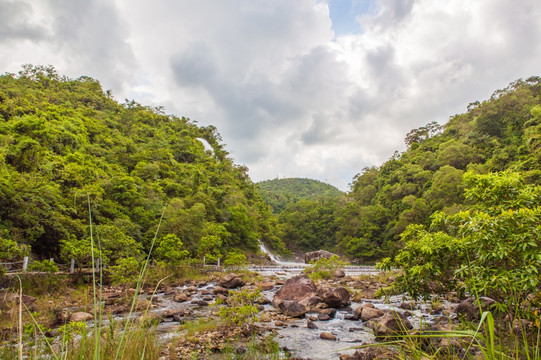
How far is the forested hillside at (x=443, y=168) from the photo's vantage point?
30.8 metres

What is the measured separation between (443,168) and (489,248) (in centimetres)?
3488

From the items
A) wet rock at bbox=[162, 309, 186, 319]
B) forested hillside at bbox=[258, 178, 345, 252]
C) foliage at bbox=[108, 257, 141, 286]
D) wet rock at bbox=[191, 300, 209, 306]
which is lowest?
wet rock at bbox=[191, 300, 209, 306]

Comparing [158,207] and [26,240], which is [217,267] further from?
[26,240]

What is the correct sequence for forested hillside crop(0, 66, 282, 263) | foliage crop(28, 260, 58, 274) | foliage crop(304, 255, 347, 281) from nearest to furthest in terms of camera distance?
foliage crop(28, 260, 58, 274) → forested hillside crop(0, 66, 282, 263) → foliage crop(304, 255, 347, 281)

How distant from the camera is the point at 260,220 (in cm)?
4519

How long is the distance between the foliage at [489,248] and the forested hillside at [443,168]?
22.7 meters

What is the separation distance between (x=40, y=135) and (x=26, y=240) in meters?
9.78

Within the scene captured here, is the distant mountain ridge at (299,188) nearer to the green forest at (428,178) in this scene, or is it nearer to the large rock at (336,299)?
the green forest at (428,178)

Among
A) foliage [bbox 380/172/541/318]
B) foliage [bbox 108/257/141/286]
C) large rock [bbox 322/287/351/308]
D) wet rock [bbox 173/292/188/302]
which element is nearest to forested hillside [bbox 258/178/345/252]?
large rock [bbox 322/287/351/308]

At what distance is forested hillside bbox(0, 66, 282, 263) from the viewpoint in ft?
48.3

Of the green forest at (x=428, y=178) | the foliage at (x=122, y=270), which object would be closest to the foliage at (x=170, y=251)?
the foliage at (x=122, y=270)

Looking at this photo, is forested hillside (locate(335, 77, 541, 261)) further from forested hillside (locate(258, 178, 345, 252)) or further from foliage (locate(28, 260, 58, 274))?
foliage (locate(28, 260, 58, 274))

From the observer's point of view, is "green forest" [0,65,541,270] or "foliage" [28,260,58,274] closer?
"foliage" [28,260,58,274]

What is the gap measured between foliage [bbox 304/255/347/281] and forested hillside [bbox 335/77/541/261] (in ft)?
44.4
